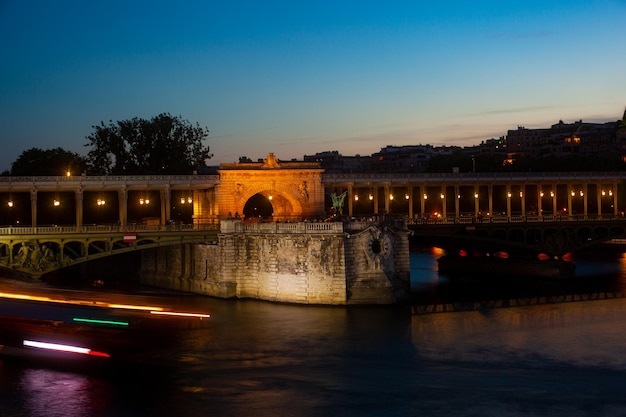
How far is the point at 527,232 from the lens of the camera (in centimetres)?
7419

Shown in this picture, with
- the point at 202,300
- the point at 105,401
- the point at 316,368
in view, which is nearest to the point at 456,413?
the point at 316,368

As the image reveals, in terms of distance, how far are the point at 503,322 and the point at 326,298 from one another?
1094cm

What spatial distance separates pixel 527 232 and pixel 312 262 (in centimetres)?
2807

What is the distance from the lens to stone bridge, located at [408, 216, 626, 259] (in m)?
69.2

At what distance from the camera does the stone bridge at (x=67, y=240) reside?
56.7m

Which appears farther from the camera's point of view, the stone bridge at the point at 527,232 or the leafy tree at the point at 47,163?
the leafy tree at the point at 47,163

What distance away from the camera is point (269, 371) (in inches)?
1512

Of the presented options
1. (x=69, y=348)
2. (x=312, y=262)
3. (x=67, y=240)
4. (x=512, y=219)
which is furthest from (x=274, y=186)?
(x=69, y=348)

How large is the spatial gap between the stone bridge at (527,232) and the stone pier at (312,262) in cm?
1352

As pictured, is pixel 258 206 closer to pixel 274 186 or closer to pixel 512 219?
pixel 274 186

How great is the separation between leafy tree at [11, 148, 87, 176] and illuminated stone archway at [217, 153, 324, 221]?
24.0m

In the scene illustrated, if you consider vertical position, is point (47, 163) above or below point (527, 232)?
above

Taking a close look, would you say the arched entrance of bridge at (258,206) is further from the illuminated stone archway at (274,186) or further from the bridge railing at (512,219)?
the bridge railing at (512,219)

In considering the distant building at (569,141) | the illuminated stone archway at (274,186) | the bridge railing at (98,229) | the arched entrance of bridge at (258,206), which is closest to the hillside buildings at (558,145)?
the distant building at (569,141)
